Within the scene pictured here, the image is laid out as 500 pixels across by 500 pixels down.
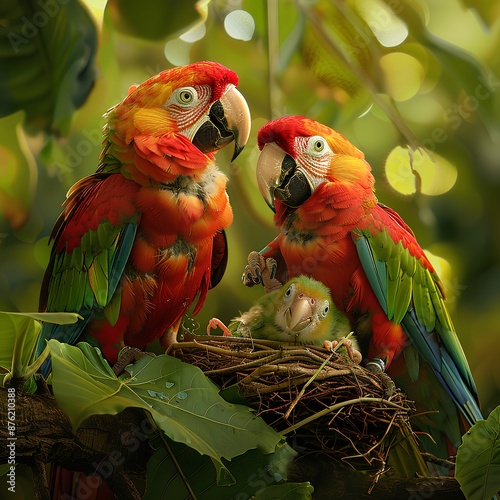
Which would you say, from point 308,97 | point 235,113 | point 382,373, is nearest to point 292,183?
point 235,113

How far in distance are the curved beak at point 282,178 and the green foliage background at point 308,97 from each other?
1.48 ft

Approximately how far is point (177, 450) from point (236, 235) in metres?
1.01

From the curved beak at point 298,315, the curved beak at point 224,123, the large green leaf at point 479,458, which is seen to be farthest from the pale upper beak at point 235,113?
the large green leaf at point 479,458

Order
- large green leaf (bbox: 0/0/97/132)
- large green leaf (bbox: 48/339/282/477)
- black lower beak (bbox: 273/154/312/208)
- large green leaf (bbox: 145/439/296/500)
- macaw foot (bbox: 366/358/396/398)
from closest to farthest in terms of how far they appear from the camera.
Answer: large green leaf (bbox: 48/339/282/477), large green leaf (bbox: 145/439/296/500), macaw foot (bbox: 366/358/396/398), black lower beak (bbox: 273/154/312/208), large green leaf (bbox: 0/0/97/132)

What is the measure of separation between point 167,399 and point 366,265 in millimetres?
631

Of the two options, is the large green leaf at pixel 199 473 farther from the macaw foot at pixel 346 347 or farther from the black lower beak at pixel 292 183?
the black lower beak at pixel 292 183

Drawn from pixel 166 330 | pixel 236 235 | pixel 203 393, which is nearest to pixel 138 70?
pixel 236 235

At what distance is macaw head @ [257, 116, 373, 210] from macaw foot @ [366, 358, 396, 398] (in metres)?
0.42

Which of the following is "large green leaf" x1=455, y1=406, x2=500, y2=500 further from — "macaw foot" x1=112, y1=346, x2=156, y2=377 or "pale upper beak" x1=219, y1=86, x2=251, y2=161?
"pale upper beak" x1=219, y1=86, x2=251, y2=161

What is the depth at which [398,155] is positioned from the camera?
205cm

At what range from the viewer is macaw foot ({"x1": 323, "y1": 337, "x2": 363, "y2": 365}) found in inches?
53.0

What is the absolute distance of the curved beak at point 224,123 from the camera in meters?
1.50

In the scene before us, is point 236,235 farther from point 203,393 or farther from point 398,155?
point 203,393

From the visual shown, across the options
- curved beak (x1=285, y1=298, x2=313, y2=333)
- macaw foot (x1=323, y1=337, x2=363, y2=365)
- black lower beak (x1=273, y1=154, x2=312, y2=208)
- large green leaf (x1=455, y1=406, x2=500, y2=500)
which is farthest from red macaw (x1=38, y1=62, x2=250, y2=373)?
large green leaf (x1=455, y1=406, x2=500, y2=500)
